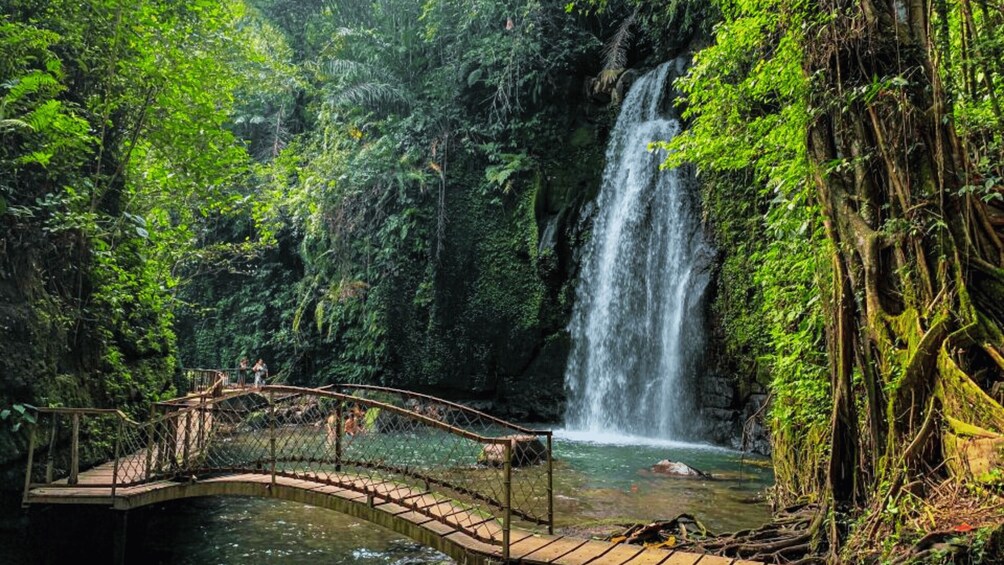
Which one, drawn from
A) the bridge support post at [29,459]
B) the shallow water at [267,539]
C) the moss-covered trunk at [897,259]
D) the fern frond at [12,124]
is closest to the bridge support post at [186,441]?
the shallow water at [267,539]

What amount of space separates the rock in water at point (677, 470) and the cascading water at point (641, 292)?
3713mm

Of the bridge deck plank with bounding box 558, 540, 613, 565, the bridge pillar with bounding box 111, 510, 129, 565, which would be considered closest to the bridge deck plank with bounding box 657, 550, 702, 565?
the bridge deck plank with bounding box 558, 540, 613, 565

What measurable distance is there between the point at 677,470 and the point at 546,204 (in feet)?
32.2

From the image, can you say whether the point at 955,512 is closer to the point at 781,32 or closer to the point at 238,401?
the point at 781,32

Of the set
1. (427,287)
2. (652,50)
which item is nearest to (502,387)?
(427,287)

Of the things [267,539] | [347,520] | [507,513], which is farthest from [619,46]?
[507,513]

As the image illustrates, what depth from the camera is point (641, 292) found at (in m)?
15.7

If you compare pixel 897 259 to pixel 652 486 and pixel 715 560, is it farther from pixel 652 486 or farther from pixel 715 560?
pixel 652 486

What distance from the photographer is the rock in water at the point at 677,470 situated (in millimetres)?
10234

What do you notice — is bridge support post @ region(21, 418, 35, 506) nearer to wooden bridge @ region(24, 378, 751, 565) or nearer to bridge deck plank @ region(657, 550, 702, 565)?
wooden bridge @ region(24, 378, 751, 565)

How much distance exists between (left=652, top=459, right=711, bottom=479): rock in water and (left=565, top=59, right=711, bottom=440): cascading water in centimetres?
371

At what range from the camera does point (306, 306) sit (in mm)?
21328

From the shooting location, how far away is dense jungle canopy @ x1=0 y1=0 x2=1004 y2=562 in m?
4.61

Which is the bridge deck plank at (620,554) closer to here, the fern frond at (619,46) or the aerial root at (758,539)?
the aerial root at (758,539)
